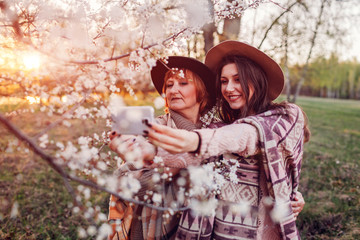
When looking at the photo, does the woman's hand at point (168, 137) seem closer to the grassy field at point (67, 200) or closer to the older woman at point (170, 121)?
the older woman at point (170, 121)

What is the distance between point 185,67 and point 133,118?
4.68 ft

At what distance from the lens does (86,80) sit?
1.75m

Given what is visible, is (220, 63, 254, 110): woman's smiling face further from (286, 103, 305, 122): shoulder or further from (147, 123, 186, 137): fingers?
(147, 123, 186, 137): fingers

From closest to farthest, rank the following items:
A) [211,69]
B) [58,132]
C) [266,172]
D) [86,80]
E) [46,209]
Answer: [86,80]
[266,172]
[211,69]
[46,209]
[58,132]

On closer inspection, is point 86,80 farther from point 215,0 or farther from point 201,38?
point 201,38

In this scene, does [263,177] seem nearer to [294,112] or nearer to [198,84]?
[294,112]

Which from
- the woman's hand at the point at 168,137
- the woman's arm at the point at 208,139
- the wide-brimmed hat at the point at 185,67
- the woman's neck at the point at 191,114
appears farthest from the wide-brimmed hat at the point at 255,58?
the woman's hand at the point at 168,137

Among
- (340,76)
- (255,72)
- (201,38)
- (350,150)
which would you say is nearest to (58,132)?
(201,38)

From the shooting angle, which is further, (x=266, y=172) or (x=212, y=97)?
(x=212, y=97)

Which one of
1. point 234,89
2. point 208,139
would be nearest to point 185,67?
point 234,89

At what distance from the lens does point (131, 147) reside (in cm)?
167

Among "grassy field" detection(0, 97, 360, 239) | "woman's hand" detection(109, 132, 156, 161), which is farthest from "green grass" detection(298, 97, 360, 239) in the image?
"woman's hand" detection(109, 132, 156, 161)

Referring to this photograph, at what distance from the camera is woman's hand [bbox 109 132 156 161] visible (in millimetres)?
1571

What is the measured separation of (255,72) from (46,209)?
3.83m
